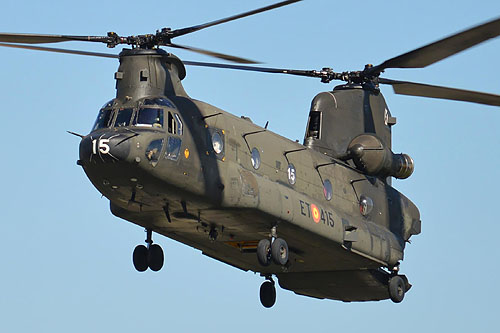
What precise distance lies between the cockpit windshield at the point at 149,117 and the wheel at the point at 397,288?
379 inches

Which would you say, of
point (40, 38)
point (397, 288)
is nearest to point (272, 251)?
point (397, 288)

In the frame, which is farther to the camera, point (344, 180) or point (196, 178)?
point (344, 180)

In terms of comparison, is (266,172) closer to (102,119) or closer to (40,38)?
(102,119)

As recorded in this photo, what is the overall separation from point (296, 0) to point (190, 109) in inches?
192

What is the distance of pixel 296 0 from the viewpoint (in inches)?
1017

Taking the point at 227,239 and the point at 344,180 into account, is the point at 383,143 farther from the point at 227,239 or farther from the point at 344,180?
the point at 227,239

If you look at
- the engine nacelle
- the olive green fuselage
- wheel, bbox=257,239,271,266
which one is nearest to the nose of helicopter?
the olive green fuselage

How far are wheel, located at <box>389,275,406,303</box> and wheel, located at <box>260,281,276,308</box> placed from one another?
3202 mm

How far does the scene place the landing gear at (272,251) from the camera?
30.3 metres

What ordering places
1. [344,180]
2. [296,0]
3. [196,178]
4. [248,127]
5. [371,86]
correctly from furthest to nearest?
1. [371,86]
2. [344,180]
3. [248,127]
4. [196,178]
5. [296,0]

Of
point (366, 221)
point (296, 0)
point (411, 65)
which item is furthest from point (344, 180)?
point (296, 0)

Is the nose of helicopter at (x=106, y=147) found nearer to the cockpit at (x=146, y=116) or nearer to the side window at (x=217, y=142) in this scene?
the cockpit at (x=146, y=116)

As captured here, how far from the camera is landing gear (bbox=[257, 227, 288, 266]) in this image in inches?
1193

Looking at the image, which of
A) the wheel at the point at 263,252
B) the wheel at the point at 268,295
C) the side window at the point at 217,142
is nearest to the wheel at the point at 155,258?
the wheel at the point at 263,252
